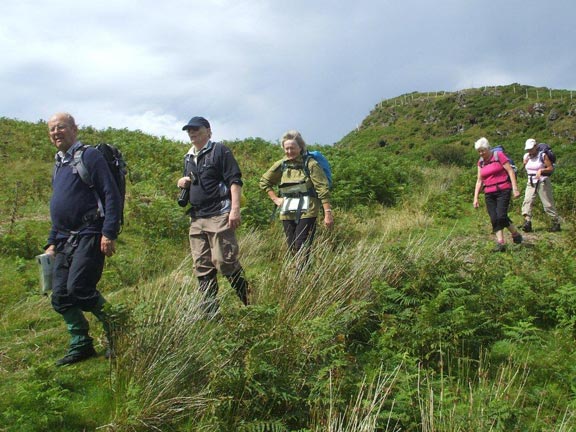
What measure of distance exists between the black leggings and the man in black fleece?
2.15m

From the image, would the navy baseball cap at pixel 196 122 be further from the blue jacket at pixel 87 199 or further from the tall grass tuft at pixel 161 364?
the tall grass tuft at pixel 161 364

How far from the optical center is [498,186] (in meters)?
7.35

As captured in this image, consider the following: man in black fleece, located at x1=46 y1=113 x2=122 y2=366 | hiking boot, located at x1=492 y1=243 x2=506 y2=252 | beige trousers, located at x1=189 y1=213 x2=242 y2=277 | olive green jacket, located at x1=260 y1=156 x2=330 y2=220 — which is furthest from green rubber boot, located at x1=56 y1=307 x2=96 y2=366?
hiking boot, located at x1=492 y1=243 x2=506 y2=252

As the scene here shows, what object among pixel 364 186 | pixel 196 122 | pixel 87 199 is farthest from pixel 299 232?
pixel 364 186

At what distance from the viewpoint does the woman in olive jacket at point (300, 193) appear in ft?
17.8

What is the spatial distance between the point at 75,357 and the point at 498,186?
20.5 feet

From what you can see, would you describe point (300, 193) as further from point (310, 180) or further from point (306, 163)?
point (306, 163)

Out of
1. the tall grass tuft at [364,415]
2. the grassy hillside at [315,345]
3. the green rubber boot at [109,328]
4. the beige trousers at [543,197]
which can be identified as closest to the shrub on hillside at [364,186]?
the grassy hillside at [315,345]

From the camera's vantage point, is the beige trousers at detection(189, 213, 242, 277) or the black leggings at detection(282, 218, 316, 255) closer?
the beige trousers at detection(189, 213, 242, 277)

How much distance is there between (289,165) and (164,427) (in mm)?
3365

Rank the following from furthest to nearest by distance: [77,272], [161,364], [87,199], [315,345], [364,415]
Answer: [87,199] < [77,272] < [315,345] < [161,364] < [364,415]

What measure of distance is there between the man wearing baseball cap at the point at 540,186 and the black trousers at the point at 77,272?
8.05m

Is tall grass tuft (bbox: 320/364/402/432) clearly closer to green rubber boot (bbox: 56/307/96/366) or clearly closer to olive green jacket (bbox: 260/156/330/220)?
green rubber boot (bbox: 56/307/96/366)

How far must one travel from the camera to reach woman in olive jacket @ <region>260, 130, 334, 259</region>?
5426mm
